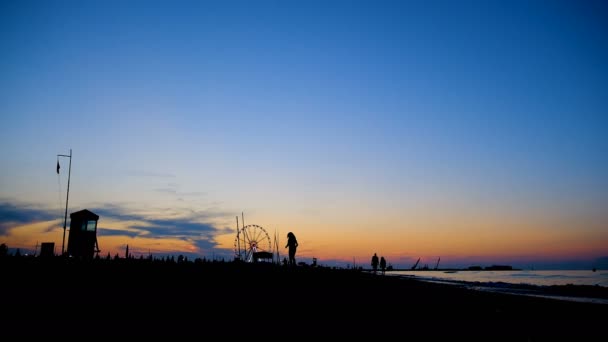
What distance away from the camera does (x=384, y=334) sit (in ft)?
30.9

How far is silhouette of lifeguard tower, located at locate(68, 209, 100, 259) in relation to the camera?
101 ft

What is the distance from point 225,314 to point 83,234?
2530 cm

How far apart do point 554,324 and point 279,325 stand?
8.91 m

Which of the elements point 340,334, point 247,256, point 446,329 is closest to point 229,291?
point 340,334

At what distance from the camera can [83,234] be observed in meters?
31.2

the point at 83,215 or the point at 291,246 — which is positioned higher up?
the point at 83,215

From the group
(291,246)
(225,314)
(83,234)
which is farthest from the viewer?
(291,246)

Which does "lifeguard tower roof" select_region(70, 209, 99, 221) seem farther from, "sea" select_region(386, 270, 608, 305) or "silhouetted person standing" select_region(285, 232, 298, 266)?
"sea" select_region(386, 270, 608, 305)

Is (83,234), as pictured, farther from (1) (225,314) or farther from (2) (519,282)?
(2) (519,282)

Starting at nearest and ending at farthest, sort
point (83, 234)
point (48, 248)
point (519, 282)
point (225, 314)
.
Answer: point (225, 314) < point (48, 248) < point (83, 234) < point (519, 282)

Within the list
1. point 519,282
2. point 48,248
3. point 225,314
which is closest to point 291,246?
point 48,248

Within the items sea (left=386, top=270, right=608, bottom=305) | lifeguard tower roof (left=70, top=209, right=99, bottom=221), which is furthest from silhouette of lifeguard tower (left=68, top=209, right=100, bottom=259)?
sea (left=386, top=270, right=608, bottom=305)

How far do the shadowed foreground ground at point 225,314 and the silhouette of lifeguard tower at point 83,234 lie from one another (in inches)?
439

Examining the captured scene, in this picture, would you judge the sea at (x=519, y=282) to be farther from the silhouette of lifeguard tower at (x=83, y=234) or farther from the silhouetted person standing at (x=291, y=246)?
the silhouette of lifeguard tower at (x=83, y=234)
